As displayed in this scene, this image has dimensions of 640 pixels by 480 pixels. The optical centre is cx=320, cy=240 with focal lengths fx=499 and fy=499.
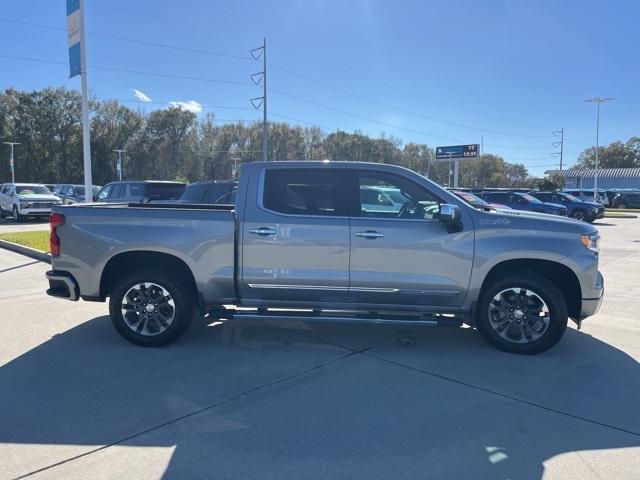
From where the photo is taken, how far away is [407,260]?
16.8ft

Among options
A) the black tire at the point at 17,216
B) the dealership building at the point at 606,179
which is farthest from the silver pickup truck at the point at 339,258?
the dealership building at the point at 606,179

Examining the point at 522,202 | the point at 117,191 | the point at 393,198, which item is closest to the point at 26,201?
the point at 117,191

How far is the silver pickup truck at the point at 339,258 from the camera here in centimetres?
511

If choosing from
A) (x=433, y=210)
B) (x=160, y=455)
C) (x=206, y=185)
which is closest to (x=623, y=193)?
(x=206, y=185)

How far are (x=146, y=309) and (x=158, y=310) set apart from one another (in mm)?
132

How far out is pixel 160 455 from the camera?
3258 millimetres

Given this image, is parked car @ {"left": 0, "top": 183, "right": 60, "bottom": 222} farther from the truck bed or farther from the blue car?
the blue car

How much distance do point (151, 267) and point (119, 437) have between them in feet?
7.33

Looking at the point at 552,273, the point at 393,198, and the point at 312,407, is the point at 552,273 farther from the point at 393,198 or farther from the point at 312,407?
the point at 312,407

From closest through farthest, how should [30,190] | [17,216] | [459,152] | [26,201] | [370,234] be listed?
[370,234] → [26,201] → [17,216] → [30,190] → [459,152]

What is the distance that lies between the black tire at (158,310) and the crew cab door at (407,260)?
178 centimetres

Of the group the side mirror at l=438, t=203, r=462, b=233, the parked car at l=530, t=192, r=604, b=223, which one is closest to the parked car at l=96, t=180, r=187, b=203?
the side mirror at l=438, t=203, r=462, b=233

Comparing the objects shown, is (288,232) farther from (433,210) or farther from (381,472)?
(381,472)

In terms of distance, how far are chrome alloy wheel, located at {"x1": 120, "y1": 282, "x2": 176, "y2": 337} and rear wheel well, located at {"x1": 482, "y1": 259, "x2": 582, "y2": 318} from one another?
11.1 ft
